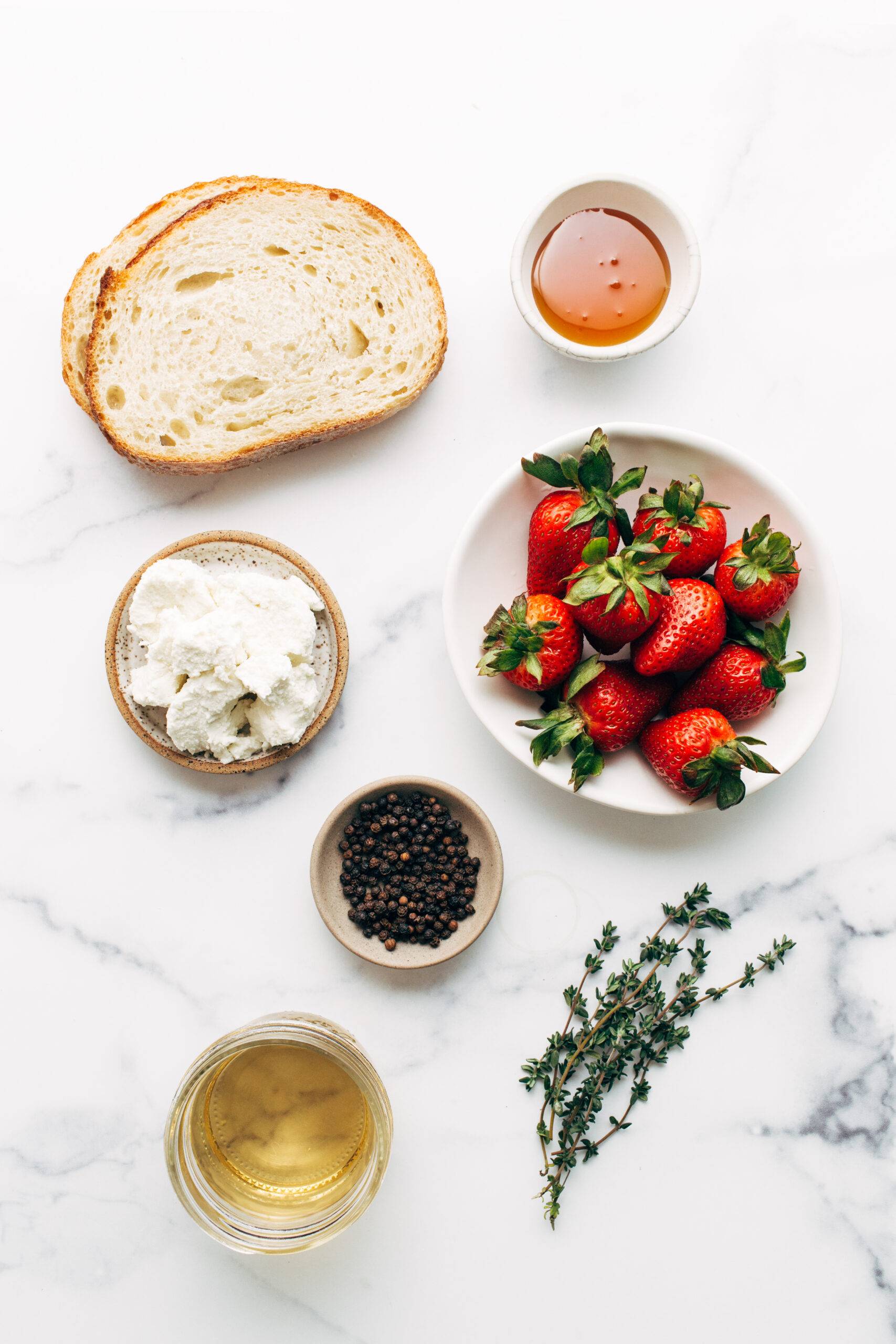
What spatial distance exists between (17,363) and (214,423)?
35 centimetres

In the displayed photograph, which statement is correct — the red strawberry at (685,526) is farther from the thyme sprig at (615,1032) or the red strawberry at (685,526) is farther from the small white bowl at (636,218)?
the thyme sprig at (615,1032)

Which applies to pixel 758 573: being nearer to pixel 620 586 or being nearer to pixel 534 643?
pixel 620 586

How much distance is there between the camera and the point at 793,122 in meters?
1.57

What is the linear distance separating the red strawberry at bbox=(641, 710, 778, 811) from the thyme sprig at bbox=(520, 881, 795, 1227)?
23 centimetres

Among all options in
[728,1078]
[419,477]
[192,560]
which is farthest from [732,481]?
[728,1078]

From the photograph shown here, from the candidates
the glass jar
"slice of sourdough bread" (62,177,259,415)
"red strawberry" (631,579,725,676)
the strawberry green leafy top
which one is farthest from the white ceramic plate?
"slice of sourdough bread" (62,177,259,415)

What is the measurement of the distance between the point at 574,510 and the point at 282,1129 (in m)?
0.99

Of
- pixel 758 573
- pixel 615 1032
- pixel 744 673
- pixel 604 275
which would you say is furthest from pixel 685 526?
pixel 615 1032

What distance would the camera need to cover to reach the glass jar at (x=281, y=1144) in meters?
1.35

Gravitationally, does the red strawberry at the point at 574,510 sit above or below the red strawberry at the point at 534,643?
above

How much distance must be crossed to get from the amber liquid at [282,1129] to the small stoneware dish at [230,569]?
433mm

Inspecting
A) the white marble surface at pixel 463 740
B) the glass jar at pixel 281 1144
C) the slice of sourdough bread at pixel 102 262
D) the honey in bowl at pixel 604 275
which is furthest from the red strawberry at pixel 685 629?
the slice of sourdough bread at pixel 102 262

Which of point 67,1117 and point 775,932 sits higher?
point 775,932

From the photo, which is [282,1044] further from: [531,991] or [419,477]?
[419,477]
